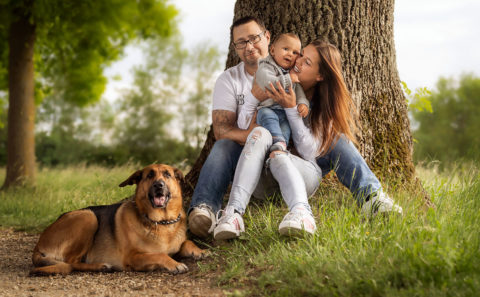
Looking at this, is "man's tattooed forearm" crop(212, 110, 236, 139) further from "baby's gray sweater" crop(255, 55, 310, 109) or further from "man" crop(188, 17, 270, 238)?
"baby's gray sweater" crop(255, 55, 310, 109)

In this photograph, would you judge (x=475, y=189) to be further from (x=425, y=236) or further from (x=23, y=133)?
(x=23, y=133)

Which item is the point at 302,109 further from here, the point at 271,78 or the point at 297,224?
the point at 297,224

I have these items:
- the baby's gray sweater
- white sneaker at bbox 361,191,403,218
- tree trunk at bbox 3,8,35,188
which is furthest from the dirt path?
tree trunk at bbox 3,8,35,188

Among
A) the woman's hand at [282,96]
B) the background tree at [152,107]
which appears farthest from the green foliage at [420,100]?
the background tree at [152,107]

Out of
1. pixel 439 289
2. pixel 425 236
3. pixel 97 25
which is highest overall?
pixel 97 25

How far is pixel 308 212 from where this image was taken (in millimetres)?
3994

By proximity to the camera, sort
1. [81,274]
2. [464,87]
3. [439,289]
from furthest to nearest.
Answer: [464,87], [81,274], [439,289]

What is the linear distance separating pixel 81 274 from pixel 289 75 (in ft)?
9.22

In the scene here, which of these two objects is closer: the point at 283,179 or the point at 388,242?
the point at 388,242

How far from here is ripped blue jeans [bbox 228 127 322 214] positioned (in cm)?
412

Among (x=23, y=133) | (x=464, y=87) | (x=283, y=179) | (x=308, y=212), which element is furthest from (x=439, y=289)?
(x=464, y=87)

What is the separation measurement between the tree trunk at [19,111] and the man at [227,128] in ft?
26.3

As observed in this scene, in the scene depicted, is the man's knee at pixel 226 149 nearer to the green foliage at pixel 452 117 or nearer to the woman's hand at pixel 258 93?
the woman's hand at pixel 258 93

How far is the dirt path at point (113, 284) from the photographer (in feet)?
12.4
